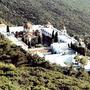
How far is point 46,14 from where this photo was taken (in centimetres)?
8862

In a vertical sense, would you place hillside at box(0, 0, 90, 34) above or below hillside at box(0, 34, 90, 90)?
above

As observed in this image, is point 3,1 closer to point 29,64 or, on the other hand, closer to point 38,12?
point 38,12

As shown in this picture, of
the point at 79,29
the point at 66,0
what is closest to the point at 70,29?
the point at 79,29

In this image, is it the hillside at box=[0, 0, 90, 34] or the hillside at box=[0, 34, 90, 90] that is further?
the hillside at box=[0, 0, 90, 34]

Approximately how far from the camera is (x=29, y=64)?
32.2 metres

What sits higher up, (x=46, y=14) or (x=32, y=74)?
(x=46, y=14)

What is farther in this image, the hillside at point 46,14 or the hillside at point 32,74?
the hillside at point 46,14

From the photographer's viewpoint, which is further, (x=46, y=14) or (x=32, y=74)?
(x=46, y=14)

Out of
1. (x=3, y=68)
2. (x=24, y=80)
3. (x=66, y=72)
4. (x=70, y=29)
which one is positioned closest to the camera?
(x=24, y=80)

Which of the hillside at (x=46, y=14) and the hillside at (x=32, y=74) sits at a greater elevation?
the hillside at (x=46, y=14)

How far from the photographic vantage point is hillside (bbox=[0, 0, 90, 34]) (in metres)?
80.6

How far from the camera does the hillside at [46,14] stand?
8056 cm

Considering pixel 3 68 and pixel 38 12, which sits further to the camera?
pixel 38 12

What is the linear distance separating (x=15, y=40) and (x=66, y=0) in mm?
74476
